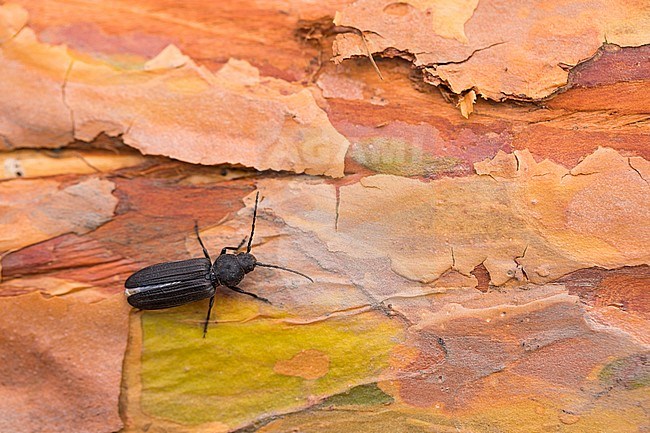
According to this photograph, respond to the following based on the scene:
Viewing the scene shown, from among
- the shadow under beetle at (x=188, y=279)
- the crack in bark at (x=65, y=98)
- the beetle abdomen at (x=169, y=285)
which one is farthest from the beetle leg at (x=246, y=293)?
the crack in bark at (x=65, y=98)

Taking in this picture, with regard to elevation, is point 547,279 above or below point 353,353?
Result: above

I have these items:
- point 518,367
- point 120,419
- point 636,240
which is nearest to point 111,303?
point 120,419

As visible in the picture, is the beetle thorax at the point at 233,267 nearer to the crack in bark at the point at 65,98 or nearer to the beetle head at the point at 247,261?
the beetle head at the point at 247,261

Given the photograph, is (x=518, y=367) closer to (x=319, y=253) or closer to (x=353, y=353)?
(x=353, y=353)

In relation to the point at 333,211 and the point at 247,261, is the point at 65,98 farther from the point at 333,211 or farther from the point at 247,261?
the point at 333,211

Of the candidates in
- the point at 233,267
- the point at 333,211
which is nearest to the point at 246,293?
the point at 233,267

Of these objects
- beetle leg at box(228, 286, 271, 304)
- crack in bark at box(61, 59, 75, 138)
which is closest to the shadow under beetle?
beetle leg at box(228, 286, 271, 304)
